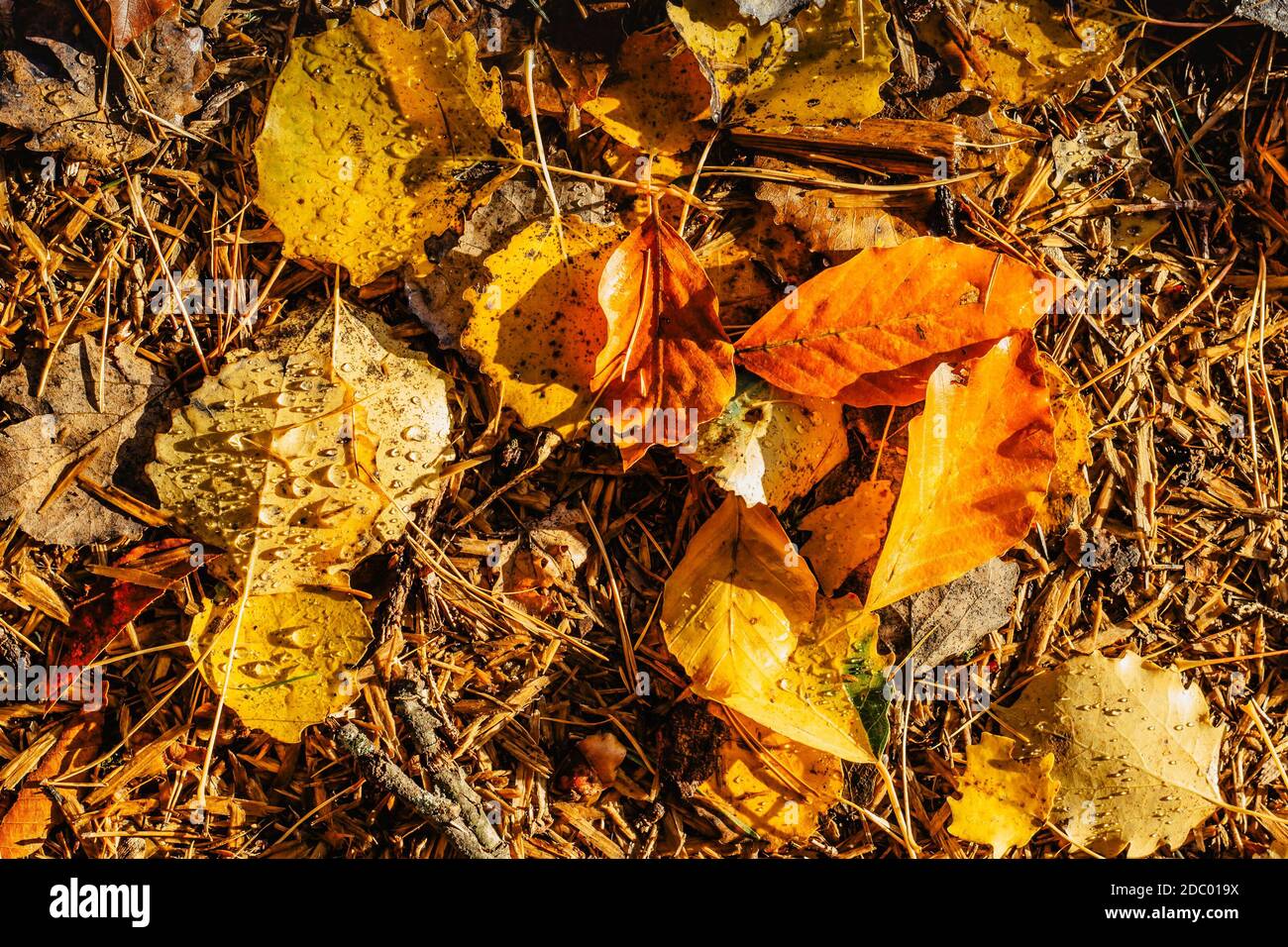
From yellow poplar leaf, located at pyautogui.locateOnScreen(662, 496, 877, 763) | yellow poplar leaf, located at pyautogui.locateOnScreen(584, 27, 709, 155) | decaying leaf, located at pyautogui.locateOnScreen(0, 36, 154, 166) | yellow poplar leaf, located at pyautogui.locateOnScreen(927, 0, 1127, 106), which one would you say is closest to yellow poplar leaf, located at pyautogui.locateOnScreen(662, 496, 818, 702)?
yellow poplar leaf, located at pyautogui.locateOnScreen(662, 496, 877, 763)

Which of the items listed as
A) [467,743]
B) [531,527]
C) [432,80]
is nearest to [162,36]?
[432,80]

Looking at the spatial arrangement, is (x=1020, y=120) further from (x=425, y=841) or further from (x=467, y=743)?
(x=425, y=841)

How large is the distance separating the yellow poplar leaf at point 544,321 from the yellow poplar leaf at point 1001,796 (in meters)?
1.15

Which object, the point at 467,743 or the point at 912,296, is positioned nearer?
the point at 912,296

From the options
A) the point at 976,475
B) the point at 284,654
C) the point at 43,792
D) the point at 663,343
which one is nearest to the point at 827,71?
the point at 663,343

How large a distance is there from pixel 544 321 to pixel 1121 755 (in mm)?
1567

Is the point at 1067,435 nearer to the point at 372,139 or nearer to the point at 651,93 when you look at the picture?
the point at 651,93

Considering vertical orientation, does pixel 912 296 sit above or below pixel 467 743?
above

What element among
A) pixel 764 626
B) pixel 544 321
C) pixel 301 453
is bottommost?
pixel 764 626

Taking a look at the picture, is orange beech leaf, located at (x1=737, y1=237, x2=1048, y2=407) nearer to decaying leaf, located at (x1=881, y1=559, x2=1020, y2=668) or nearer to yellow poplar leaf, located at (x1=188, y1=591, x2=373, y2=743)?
decaying leaf, located at (x1=881, y1=559, x2=1020, y2=668)

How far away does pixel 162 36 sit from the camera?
1819mm

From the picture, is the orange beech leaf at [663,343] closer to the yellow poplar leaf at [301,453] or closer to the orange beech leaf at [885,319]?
the orange beech leaf at [885,319]

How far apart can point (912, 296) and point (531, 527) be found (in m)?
0.93

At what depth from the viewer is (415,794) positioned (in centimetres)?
183
